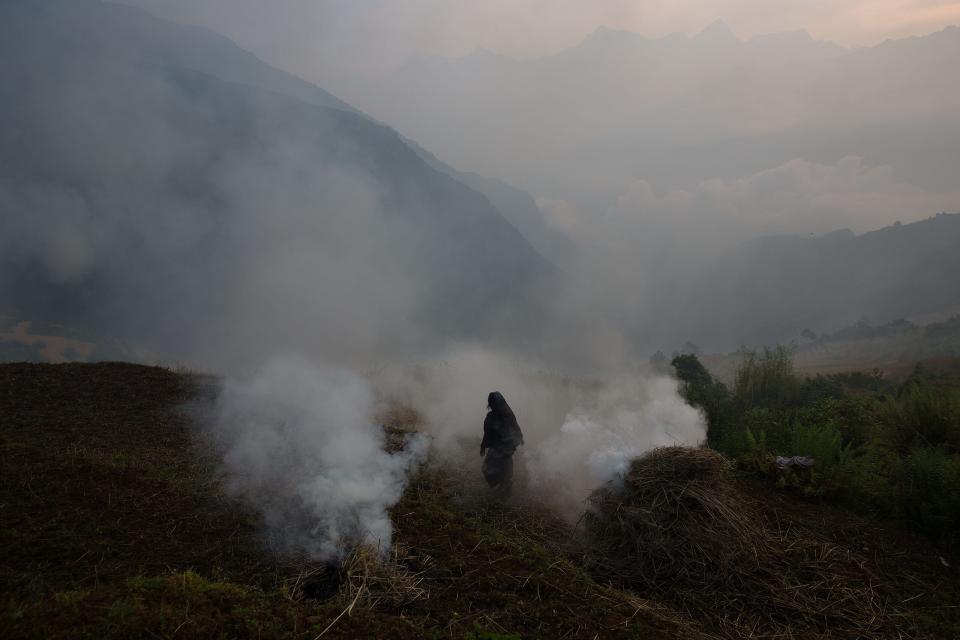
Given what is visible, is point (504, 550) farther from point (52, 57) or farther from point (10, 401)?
point (52, 57)

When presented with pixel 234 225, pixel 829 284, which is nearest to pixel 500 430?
pixel 234 225

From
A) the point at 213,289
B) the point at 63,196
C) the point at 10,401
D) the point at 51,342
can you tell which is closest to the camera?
the point at 10,401

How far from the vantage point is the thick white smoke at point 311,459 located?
5.55 metres

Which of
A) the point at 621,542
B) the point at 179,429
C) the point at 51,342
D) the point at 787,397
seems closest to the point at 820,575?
the point at 621,542

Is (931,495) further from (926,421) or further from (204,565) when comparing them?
(204,565)

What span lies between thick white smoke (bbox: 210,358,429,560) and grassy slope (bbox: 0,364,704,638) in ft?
1.03

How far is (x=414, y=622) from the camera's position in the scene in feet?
13.3

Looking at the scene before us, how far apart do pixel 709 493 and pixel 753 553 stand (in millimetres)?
723

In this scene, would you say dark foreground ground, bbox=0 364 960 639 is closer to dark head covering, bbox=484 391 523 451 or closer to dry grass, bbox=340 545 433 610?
dry grass, bbox=340 545 433 610

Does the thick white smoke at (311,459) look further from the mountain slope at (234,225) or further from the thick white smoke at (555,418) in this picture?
the mountain slope at (234,225)

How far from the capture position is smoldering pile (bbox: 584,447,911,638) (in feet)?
16.5

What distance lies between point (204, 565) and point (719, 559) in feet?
17.0

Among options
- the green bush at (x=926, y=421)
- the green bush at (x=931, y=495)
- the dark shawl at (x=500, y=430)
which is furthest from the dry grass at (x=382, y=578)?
the green bush at (x=926, y=421)

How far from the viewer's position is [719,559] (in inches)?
217
